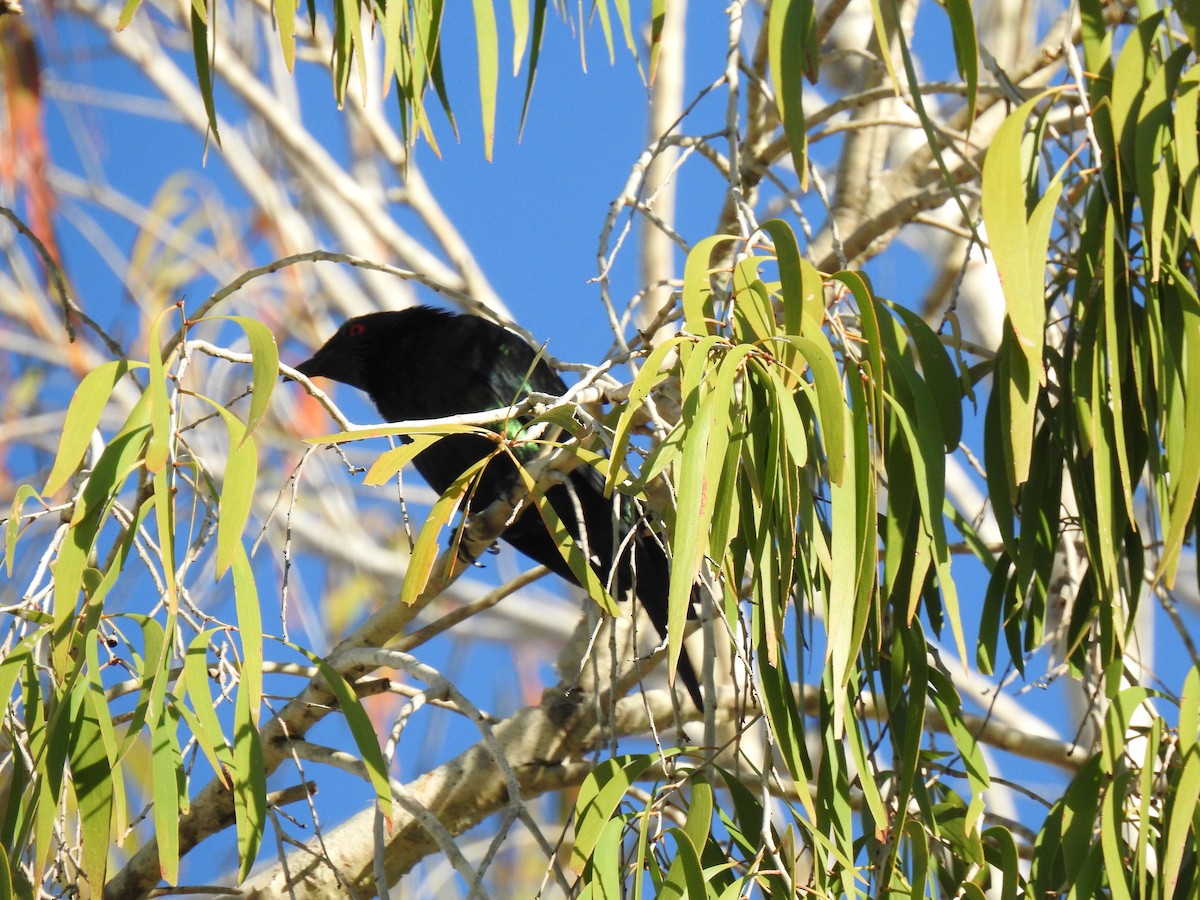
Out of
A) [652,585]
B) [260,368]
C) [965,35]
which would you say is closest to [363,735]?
[260,368]

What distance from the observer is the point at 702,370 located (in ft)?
4.53

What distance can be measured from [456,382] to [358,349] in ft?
1.38

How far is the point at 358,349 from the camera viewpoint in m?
4.18

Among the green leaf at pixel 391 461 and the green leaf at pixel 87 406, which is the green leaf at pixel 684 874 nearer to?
the green leaf at pixel 391 461

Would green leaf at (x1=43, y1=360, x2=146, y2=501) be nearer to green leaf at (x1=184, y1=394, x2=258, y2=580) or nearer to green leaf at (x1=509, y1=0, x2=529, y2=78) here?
green leaf at (x1=184, y1=394, x2=258, y2=580)

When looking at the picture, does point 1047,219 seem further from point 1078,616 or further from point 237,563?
point 237,563

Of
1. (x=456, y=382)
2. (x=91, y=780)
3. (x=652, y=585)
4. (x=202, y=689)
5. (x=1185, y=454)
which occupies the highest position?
(x=456, y=382)

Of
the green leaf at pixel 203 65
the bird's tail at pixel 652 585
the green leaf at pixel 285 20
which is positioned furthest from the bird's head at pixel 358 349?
the green leaf at pixel 285 20

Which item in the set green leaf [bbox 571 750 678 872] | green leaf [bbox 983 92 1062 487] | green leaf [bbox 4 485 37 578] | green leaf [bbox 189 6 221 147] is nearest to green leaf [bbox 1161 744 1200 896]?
green leaf [bbox 983 92 1062 487]

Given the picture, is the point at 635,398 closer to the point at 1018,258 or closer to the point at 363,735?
the point at 1018,258

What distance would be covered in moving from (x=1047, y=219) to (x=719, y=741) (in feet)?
6.07

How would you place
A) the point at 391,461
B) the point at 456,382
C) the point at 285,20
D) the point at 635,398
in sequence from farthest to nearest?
the point at 456,382 → the point at 285,20 → the point at 391,461 → the point at 635,398

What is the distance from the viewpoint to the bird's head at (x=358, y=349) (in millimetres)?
4164

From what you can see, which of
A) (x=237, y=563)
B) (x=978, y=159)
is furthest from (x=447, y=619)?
(x=978, y=159)
